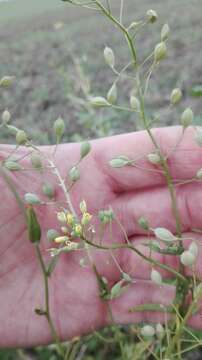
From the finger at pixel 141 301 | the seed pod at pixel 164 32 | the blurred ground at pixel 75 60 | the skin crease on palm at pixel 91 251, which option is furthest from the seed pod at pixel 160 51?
the blurred ground at pixel 75 60

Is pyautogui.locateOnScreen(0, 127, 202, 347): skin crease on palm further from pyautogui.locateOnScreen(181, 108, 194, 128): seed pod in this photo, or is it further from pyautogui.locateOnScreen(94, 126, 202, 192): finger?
pyautogui.locateOnScreen(181, 108, 194, 128): seed pod

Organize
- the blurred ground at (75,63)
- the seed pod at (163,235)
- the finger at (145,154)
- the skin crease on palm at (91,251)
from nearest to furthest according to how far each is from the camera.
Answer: the seed pod at (163,235) < the finger at (145,154) < the skin crease on palm at (91,251) < the blurred ground at (75,63)

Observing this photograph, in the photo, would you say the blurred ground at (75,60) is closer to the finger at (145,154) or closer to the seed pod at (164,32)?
the finger at (145,154)

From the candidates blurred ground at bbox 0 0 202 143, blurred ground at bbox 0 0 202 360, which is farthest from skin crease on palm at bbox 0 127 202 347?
blurred ground at bbox 0 0 202 143

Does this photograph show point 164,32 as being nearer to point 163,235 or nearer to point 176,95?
point 176,95

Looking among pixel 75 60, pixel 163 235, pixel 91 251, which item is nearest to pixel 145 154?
pixel 91 251

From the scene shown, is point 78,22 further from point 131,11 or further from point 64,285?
point 64,285

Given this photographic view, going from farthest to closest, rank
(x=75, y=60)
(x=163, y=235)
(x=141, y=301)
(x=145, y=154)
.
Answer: (x=75, y=60) < (x=141, y=301) < (x=145, y=154) < (x=163, y=235)
